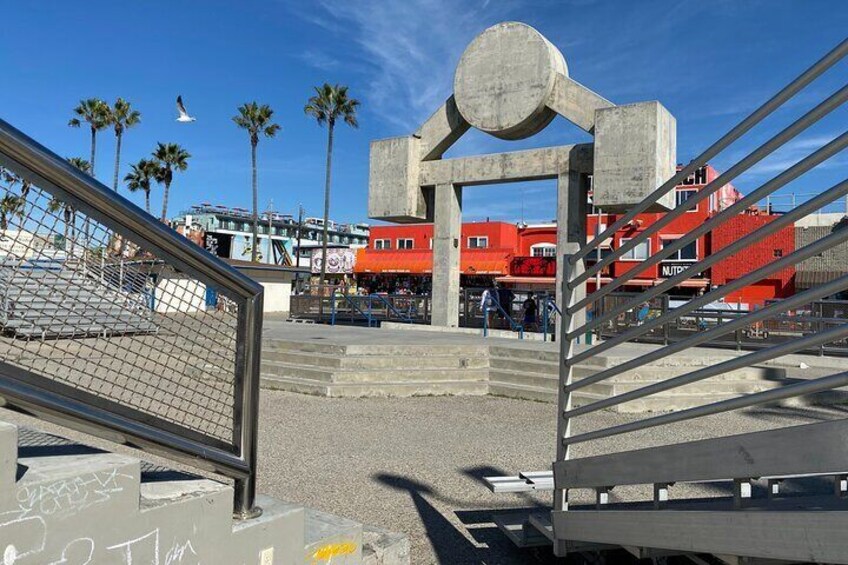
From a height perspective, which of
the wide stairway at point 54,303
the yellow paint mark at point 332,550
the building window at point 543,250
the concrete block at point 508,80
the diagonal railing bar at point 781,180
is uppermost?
the concrete block at point 508,80

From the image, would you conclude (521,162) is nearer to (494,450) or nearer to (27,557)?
(494,450)

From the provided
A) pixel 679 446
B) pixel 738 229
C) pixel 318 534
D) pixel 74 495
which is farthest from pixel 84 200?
pixel 738 229

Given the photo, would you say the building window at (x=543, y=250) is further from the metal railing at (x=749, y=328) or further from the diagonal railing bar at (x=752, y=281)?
the diagonal railing bar at (x=752, y=281)

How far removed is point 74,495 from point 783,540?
6.88ft

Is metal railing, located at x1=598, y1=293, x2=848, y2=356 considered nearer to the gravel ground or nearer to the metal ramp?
the gravel ground

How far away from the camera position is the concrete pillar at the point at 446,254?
52.8ft

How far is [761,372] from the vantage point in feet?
35.7

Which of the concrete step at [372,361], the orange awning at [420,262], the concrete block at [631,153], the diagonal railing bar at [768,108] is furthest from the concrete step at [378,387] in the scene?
the orange awning at [420,262]

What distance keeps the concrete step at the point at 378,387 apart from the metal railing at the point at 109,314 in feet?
23.8

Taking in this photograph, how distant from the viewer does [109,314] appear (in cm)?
219

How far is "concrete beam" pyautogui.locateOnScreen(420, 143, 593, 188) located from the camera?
1431cm

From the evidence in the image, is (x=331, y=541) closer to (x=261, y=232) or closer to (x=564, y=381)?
(x=564, y=381)

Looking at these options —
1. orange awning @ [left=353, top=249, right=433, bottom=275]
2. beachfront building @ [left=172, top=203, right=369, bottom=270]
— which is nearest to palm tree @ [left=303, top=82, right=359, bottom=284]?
orange awning @ [left=353, top=249, right=433, bottom=275]

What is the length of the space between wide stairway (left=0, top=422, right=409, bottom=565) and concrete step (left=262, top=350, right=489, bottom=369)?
7.40 meters
